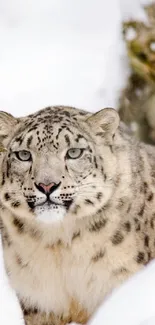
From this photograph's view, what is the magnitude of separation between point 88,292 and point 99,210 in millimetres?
521

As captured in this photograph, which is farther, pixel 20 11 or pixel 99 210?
pixel 20 11

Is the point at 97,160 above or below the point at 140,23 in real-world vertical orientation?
above

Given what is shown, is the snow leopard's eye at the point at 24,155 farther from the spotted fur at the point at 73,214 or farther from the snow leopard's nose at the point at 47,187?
the snow leopard's nose at the point at 47,187

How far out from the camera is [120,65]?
474 inches

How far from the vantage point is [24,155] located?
6.82 metres

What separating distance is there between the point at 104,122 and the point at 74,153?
1.42 ft

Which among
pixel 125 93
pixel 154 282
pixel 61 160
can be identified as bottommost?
pixel 125 93

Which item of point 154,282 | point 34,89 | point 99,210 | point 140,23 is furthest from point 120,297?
point 140,23

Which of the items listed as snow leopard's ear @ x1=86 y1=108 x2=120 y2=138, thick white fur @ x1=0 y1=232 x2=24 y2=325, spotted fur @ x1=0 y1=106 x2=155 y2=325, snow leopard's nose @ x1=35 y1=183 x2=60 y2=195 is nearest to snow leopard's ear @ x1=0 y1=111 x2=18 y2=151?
spotted fur @ x1=0 y1=106 x2=155 y2=325

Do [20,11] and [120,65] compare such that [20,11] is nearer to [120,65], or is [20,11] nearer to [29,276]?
[120,65]

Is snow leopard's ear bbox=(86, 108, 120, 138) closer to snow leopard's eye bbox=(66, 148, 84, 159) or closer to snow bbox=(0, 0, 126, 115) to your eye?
A: snow leopard's eye bbox=(66, 148, 84, 159)

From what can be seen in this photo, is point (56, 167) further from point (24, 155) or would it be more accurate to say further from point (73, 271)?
point (73, 271)

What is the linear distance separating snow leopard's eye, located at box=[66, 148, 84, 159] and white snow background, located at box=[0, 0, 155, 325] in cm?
419

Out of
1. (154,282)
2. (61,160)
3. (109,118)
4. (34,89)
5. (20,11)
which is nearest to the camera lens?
(154,282)
